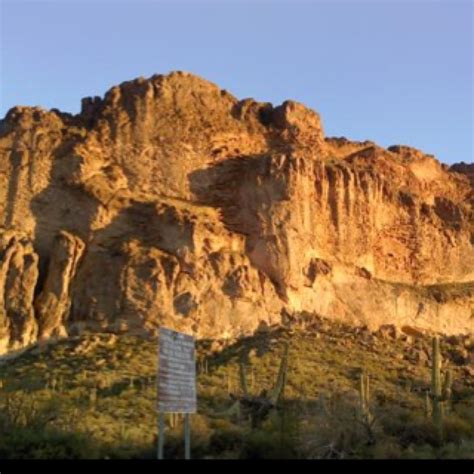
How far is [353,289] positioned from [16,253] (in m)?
18.6

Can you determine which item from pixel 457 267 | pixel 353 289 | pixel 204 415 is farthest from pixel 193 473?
pixel 457 267

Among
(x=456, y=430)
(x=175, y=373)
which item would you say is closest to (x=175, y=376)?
(x=175, y=373)

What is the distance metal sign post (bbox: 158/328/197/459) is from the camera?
624 inches

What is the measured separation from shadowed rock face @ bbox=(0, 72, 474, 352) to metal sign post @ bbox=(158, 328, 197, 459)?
2765cm

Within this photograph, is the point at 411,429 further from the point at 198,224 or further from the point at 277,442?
the point at 198,224

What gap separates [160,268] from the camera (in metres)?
45.9

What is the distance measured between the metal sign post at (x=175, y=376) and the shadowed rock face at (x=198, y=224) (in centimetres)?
2765

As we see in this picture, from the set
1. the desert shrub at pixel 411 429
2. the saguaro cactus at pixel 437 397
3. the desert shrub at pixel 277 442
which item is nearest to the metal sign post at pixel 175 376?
the desert shrub at pixel 277 442

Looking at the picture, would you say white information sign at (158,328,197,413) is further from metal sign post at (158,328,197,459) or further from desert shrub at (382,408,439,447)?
desert shrub at (382,408,439,447)

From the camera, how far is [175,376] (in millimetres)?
16250

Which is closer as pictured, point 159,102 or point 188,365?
point 188,365

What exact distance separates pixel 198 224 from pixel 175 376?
31413 millimetres

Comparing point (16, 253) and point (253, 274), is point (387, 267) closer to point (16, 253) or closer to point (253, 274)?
point (253, 274)

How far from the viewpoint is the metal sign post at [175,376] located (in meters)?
15.8
